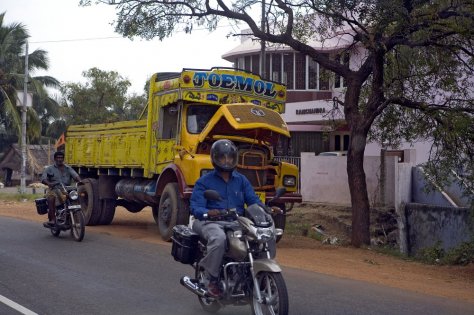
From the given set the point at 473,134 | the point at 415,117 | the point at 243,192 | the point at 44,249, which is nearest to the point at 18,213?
the point at 44,249

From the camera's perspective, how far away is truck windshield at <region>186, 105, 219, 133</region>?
1348 centimetres

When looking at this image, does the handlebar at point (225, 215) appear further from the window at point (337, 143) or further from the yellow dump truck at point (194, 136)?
the window at point (337, 143)

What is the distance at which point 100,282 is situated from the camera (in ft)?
29.4

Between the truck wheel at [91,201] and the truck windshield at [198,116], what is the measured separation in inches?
179

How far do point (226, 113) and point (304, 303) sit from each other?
5.18 m

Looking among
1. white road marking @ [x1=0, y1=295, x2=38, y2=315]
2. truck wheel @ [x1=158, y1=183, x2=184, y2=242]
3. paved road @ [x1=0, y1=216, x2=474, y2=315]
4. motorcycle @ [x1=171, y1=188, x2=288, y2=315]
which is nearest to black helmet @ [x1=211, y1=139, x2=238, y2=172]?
motorcycle @ [x1=171, y1=188, x2=288, y2=315]

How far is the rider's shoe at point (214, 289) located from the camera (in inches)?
254

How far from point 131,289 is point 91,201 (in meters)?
8.67

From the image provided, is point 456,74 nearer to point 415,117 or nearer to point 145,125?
point 415,117

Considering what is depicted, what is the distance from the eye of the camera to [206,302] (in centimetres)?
725

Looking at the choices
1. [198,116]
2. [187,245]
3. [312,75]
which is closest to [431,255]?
[198,116]

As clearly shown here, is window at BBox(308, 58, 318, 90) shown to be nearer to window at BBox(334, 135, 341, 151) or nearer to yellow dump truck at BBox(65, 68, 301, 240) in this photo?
window at BBox(334, 135, 341, 151)

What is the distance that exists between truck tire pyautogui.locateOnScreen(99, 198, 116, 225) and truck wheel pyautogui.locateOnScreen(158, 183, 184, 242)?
354 cm

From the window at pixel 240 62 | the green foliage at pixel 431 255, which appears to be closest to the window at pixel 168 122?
the green foliage at pixel 431 255
